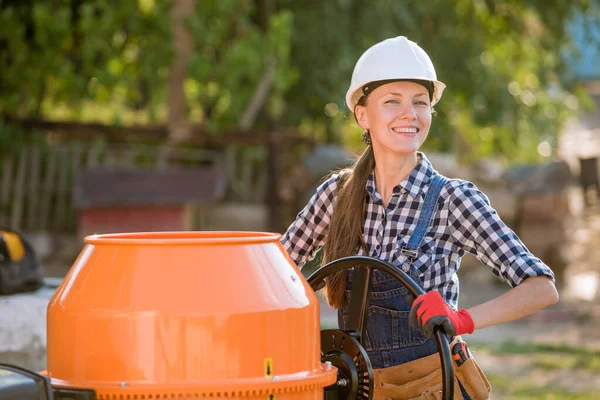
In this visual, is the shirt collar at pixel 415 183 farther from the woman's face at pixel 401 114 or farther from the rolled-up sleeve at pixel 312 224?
the rolled-up sleeve at pixel 312 224

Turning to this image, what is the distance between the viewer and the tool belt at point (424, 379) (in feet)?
8.00

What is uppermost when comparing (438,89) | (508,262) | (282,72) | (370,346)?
Answer: (282,72)

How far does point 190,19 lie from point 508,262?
9131 mm

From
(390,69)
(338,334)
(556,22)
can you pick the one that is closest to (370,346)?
(338,334)

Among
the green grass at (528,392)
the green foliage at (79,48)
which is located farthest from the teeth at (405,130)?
the green foliage at (79,48)

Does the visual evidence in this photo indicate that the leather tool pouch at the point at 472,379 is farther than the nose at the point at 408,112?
No

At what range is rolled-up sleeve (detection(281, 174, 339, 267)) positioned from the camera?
2836mm

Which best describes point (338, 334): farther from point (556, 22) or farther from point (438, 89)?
point (556, 22)

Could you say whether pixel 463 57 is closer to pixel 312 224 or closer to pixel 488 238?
pixel 312 224

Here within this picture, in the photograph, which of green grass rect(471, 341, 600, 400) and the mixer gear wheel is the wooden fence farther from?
the mixer gear wheel

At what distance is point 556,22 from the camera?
41.4ft

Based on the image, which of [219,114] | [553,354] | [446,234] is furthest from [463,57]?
[446,234]

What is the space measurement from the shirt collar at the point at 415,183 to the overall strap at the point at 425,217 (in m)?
0.03

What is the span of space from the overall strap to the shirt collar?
28 mm
